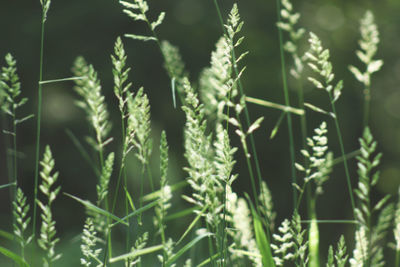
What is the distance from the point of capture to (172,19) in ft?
19.3

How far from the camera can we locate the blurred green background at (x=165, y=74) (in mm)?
5617

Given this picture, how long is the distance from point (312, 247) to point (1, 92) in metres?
0.93

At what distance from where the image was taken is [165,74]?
5.74 m

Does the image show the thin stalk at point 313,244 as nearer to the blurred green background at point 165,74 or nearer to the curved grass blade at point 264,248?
the curved grass blade at point 264,248

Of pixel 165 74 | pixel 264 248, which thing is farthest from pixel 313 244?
pixel 165 74

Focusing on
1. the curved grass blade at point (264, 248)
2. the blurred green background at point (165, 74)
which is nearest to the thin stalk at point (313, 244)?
the curved grass blade at point (264, 248)

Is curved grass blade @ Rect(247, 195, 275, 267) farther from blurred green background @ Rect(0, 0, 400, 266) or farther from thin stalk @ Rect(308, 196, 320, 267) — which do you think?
blurred green background @ Rect(0, 0, 400, 266)

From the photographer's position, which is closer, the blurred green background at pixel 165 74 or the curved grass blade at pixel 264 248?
the curved grass blade at pixel 264 248

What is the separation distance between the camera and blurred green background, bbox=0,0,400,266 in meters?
5.62

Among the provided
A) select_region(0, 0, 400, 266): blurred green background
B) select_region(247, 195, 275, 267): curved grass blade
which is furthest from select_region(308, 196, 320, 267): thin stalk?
select_region(0, 0, 400, 266): blurred green background

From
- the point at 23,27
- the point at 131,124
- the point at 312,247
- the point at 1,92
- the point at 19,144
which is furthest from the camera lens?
the point at 19,144

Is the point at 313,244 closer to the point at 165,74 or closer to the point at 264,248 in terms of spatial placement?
the point at 264,248

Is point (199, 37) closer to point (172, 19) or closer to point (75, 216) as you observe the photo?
point (172, 19)

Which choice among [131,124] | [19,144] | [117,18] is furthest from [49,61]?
[131,124]
